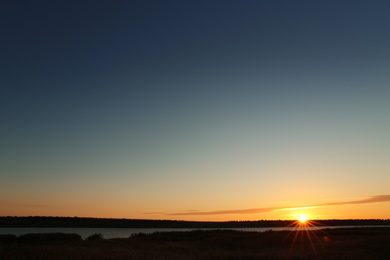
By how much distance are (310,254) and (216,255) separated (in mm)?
8026

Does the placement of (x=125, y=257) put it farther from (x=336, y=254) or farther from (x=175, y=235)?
(x=175, y=235)

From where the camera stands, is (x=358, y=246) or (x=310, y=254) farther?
(x=358, y=246)

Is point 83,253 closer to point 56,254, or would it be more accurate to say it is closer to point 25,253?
point 56,254

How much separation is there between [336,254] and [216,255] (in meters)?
10.2

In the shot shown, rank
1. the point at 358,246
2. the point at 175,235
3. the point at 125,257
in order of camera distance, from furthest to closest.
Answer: the point at 175,235 → the point at 358,246 → the point at 125,257

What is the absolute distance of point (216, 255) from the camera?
37500 mm

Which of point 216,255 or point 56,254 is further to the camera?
point 216,255

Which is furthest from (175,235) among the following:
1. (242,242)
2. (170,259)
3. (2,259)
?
(2,259)

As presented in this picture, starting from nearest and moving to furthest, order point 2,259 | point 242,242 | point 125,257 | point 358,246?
point 2,259, point 125,257, point 358,246, point 242,242

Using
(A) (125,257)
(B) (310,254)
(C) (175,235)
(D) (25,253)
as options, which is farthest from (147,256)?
(C) (175,235)

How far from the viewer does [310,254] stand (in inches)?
1462

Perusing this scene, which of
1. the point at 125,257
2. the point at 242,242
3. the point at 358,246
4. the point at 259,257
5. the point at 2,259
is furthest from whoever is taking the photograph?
the point at 242,242

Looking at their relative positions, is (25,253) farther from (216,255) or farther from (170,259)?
(216,255)

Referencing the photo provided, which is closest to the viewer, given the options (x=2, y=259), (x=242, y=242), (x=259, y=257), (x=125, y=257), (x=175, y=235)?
(x=2, y=259)
